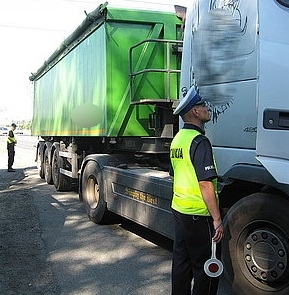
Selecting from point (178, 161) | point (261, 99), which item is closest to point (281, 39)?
point (261, 99)

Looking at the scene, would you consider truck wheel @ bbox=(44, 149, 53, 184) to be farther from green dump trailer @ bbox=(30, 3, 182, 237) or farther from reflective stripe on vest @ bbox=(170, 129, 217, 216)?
reflective stripe on vest @ bbox=(170, 129, 217, 216)

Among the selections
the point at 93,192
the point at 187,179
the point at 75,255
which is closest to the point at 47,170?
the point at 93,192

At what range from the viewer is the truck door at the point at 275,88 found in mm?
3234

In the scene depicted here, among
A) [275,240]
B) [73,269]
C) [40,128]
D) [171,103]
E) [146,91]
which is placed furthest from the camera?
[40,128]

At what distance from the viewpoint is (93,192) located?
7.80 m

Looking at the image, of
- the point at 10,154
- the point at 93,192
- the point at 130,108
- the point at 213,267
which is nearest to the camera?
the point at 213,267

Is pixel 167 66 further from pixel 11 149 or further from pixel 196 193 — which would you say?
pixel 11 149

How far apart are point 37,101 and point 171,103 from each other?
990 centimetres

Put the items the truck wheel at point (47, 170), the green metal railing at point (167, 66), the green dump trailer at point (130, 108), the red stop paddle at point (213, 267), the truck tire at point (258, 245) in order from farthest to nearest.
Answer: the truck wheel at point (47, 170) < the green metal railing at point (167, 66) < the green dump trailer at point (130, 108) < the truck tire at point (258, 245) < the red stop paddle at point (213, 267)

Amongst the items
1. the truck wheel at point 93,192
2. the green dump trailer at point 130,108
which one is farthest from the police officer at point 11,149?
the truck wheel at point 93,192

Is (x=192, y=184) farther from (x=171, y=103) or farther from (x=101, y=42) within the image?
(x=101, y=42)

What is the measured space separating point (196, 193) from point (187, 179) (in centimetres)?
12

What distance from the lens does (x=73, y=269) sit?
5.21 metres

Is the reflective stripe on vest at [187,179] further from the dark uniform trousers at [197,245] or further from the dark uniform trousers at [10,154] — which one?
the dark uniform trousers at [10,154]
